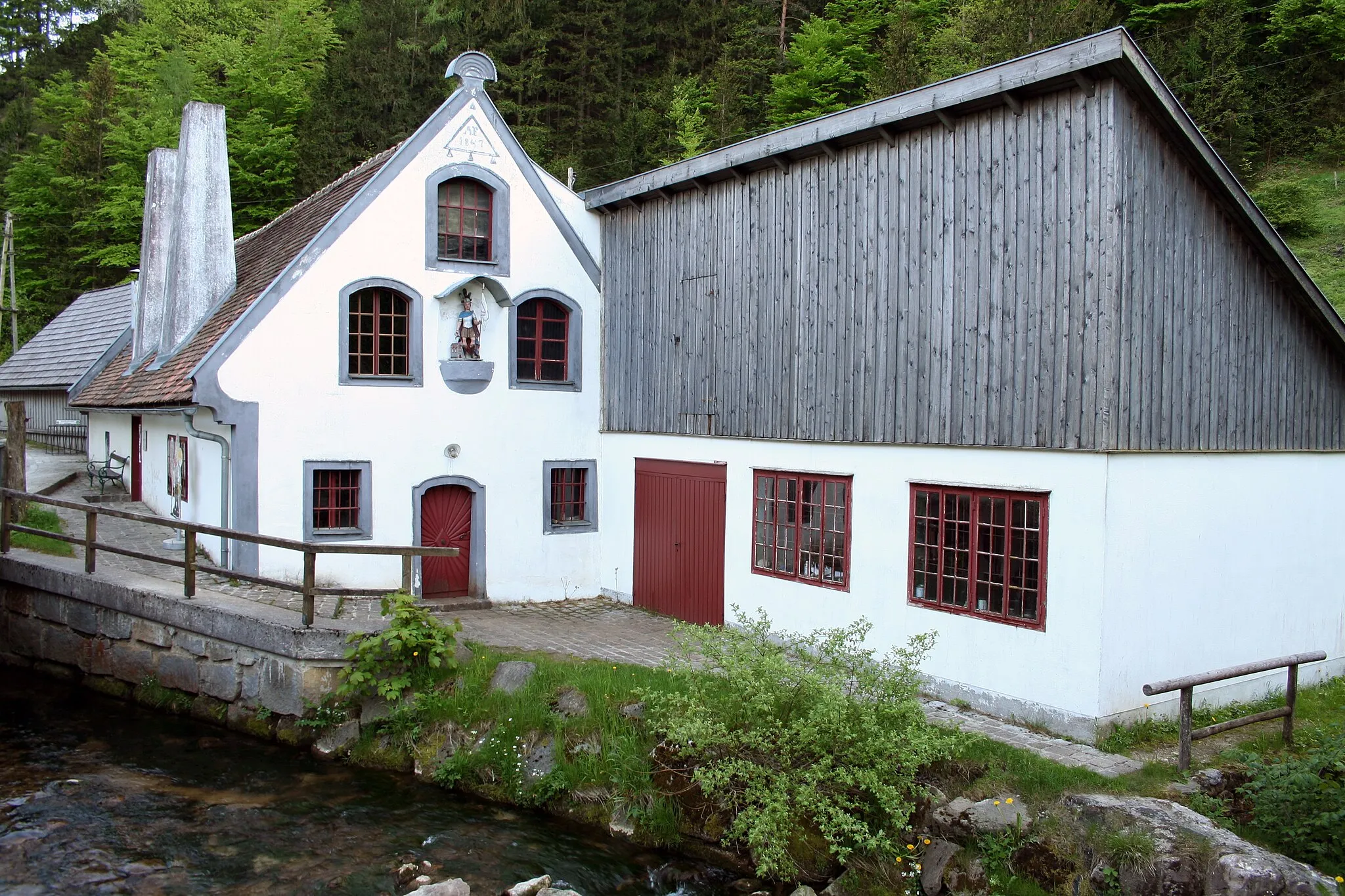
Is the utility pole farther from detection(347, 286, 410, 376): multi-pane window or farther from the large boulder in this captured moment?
the large boulder

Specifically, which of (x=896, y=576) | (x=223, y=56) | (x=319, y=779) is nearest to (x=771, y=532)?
(x=896, y=576)

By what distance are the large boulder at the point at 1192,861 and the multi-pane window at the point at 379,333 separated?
33.1 feet

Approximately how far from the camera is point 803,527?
36.9ft

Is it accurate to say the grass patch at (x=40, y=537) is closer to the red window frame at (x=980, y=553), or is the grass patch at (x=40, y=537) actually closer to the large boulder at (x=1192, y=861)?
the red window frame at (x=980, y=553)

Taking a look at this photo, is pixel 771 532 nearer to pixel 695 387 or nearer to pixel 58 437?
pixel 695 387

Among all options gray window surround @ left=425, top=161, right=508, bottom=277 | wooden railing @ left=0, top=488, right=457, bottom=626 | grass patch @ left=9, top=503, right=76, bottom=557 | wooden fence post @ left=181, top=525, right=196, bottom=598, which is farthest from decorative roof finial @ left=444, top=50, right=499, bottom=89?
grass patch @ left=9, top=503, right=76, bottom=557

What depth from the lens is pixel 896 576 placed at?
32.6 feet

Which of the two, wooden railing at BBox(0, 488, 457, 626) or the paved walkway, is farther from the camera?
wooden railing at BBox(0, 488, 457, 626)

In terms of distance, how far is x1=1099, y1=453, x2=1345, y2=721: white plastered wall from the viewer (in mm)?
8359

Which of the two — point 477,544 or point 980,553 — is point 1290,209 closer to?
point 980,553

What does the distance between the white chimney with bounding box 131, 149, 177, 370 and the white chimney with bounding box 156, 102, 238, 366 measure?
3.21ft

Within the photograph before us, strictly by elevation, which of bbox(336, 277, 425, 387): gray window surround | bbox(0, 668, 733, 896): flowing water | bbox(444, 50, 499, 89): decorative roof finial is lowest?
bbox(0, 668, 733, 896): flowing water

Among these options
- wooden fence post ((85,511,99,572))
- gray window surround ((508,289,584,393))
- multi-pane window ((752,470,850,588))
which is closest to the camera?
multi-pane window ((752,470,850,588))

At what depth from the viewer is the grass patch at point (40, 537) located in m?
12.9
